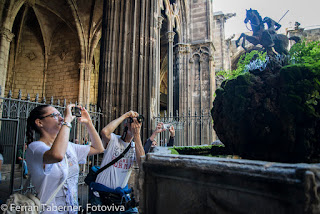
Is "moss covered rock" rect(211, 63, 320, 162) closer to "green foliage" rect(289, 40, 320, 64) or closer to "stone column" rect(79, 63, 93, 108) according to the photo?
"green foliage" rect(289, 40, 320, 64)

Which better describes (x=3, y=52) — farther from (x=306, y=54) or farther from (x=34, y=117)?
(x=306, y=54)

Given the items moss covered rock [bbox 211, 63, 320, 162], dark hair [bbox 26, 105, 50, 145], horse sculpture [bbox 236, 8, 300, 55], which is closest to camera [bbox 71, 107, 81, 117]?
dark hair [bbox 26, 105, 50, 145]

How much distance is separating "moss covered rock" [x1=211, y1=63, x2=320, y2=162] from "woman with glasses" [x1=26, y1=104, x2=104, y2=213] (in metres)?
1.91

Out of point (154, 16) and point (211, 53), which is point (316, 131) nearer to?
point (154, 16)

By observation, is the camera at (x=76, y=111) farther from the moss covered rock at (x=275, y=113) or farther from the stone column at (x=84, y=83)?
the stone column at (x=84, y=83)

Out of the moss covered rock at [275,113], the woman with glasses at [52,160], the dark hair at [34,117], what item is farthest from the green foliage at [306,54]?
the dark hair at [34,117]

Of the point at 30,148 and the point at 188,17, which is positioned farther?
the point at 188,17

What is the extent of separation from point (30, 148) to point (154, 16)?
19.8 ft

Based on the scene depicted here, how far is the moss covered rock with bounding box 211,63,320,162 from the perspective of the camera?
6.63 ft

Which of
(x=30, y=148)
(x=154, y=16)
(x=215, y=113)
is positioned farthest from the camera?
(x=154, y=16)

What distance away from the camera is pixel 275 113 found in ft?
7.11

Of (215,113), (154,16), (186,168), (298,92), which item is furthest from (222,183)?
(154,16)

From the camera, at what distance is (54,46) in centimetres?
1452

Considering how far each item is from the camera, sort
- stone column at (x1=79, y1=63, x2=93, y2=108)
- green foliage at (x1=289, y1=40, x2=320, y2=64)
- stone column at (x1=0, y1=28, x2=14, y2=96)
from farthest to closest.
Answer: stone column at (x1=79, y1=63, x2=93, y2=108)
stone column at (x1=0, y1=28, x2=14, y2=96)
green foliage at (x1=289, y1=40, x2=320, y2=64)
